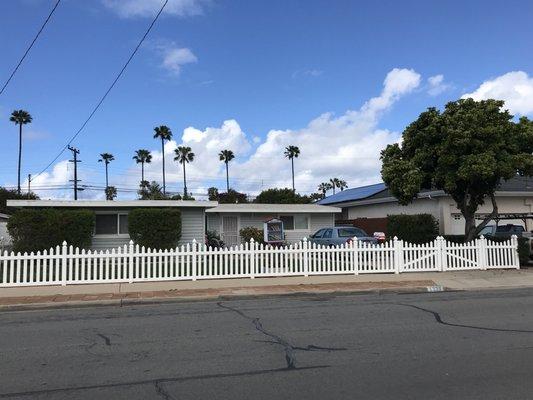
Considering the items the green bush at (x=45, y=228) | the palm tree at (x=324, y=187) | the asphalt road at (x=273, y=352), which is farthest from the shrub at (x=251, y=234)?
the palm tree at (x=324, y=187)

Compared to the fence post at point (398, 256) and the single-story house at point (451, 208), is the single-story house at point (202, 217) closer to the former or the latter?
the single-story house at point (451, 208)

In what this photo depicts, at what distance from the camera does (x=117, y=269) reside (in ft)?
48.4

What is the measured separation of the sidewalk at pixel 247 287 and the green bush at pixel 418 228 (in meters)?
8.40

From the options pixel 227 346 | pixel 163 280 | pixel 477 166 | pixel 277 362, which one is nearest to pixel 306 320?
pixel 227 346

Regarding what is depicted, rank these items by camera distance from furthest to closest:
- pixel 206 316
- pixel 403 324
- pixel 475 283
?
pixel 475 283 → pixel 206 316 → pixel 403 324

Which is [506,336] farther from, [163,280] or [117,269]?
[117,269]

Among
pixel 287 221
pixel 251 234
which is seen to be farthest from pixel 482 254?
pixel 287 221

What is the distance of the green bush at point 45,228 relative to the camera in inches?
821

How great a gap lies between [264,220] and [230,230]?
2.13 metres

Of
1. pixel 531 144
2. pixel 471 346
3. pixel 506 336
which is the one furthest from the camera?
pixel 531 144

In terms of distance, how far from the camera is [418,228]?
2508cm

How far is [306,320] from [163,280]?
258 inches

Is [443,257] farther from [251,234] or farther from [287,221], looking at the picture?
[287,221]

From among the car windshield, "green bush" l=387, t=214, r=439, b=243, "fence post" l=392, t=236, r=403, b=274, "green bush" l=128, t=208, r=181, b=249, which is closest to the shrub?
"green bush" l=387, t=214, r=439, b=243
